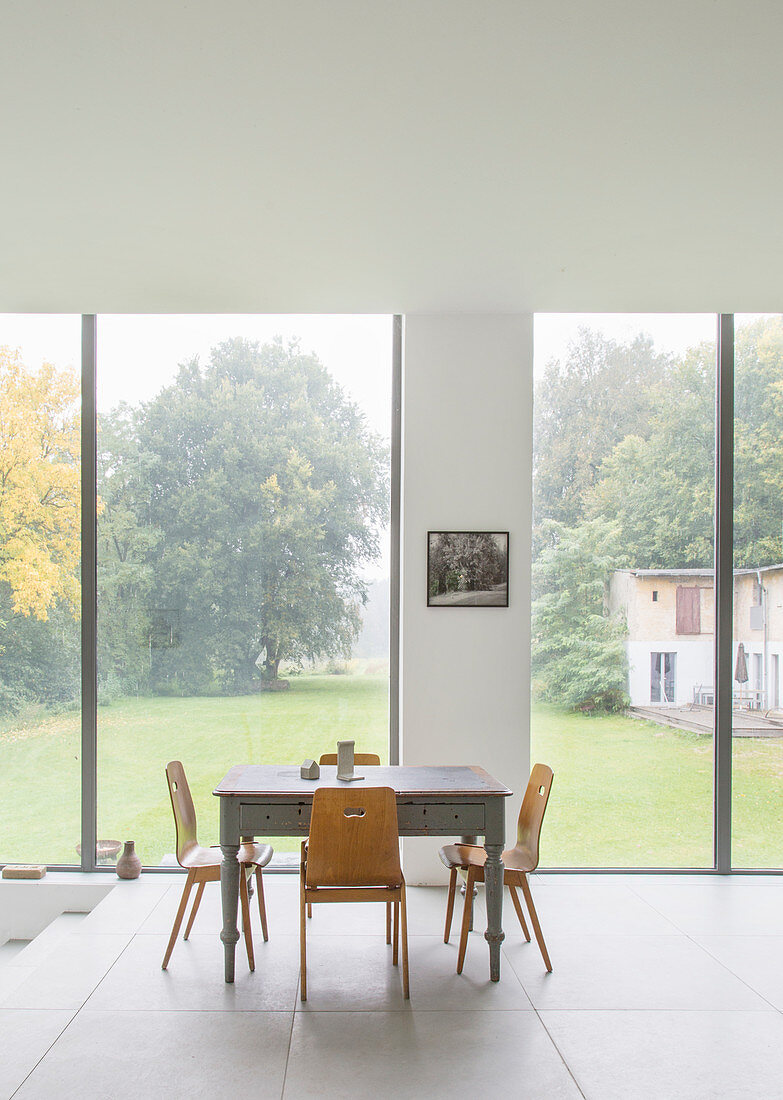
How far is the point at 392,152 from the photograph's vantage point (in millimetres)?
3059

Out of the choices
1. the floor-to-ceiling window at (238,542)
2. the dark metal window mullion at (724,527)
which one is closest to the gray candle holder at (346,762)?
the floor-to-ceiling window at (238,542)

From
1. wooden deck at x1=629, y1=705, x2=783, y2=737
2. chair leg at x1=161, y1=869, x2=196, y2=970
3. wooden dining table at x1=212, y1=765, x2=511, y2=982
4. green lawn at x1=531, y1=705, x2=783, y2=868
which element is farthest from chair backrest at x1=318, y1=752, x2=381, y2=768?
wooden deck at x1=629, y1=705, x2=783, y2=737

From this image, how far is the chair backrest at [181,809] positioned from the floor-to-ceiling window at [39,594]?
4.35 ft

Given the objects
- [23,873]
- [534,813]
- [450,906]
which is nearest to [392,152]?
[534,813]

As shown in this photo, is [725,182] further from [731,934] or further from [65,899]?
[65,899]

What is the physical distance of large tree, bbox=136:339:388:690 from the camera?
491 centimetres

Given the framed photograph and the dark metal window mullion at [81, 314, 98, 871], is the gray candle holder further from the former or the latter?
the dark metal window mullion at [81, 314, 98, 871]

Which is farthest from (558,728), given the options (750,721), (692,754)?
(750,721)

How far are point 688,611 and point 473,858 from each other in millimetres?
2109

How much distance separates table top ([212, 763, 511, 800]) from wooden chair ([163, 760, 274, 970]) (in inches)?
8.2

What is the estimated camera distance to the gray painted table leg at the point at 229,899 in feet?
11.1

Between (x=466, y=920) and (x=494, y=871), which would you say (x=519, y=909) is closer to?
(x=466, y=920)

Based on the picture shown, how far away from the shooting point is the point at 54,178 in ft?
10.7

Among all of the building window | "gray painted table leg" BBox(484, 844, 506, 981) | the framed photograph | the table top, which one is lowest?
"gray painted table leg" BBox(484, 844, 506, 981)
